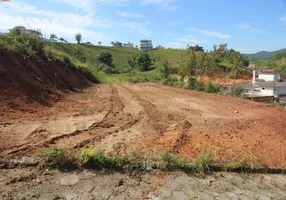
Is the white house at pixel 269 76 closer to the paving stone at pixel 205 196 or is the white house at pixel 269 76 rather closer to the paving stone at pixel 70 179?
the paving stone at pixel 205 196

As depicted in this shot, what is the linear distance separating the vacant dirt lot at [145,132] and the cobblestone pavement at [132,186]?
481mm

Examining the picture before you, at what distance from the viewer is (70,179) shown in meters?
3.03

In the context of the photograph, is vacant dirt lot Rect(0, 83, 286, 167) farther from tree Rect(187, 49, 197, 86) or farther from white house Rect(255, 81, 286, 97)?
white house Rect(255, 81, 286, 97)

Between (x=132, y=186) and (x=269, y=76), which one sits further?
(x=269, y=76)

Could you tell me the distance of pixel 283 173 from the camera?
3.85 m

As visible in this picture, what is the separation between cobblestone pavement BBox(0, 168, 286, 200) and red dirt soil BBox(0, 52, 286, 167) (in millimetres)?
450

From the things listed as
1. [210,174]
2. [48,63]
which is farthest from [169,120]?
[48,63]

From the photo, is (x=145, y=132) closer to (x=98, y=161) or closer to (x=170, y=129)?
(x=170, y=129)

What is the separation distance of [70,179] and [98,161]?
478 mm

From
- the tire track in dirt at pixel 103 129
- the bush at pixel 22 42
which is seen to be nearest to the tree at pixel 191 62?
the bush at pixel 22 42

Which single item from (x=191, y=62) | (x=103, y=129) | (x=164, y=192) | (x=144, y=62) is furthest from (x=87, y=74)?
(x=144, y=62)

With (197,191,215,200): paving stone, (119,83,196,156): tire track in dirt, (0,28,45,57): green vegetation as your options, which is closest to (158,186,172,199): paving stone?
(197,191,215,200): paving stone

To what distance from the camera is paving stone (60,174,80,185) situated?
2946 mm

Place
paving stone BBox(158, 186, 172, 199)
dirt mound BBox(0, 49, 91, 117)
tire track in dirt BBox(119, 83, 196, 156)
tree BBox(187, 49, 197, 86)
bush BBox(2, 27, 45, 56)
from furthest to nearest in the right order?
tree BBox(187, 49, 197, 86) → bush BBox(2, 27, 45, 56) → dirt mound BBox(0, 49, 91, 117) → tire track in dirt BBox(119, 83, 196, 156) → paving stone BBox(158, 186, 172, 199)
